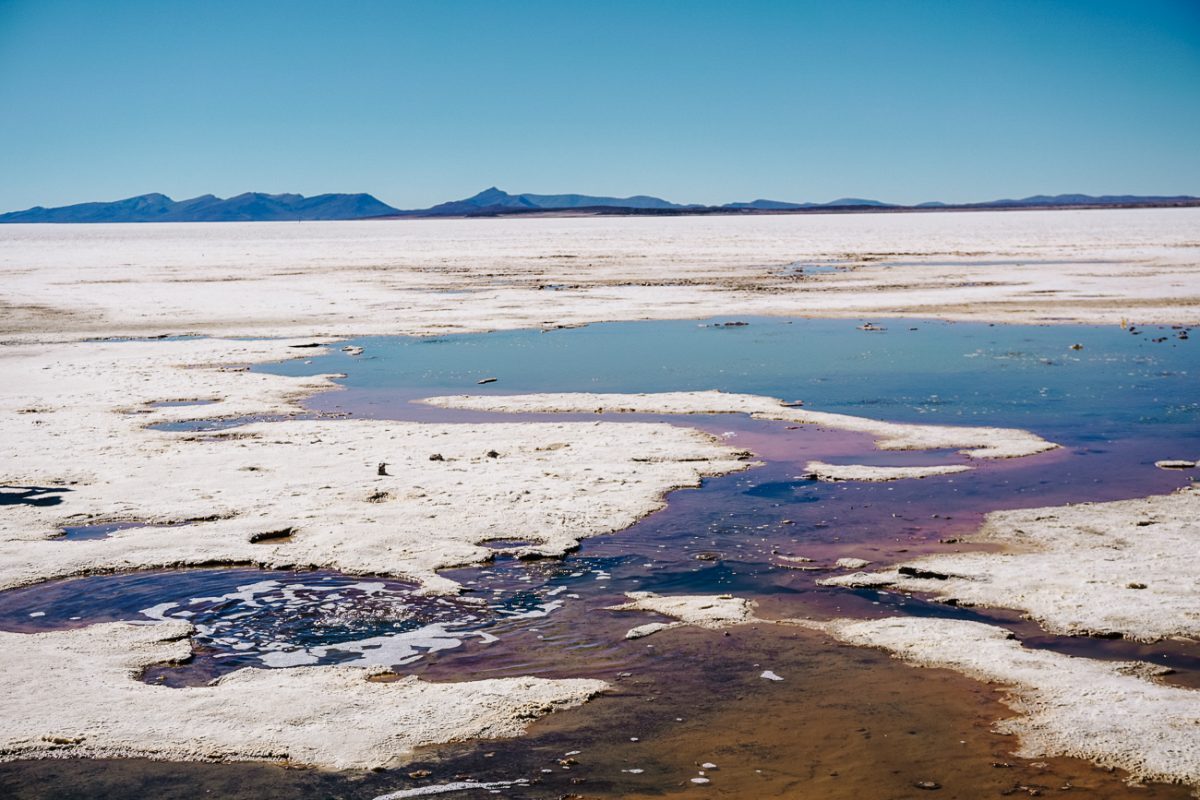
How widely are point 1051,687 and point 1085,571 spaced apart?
189 cm

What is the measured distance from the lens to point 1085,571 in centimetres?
716

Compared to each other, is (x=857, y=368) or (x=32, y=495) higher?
(x=857, y=368)

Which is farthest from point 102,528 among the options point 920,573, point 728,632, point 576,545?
point 920,573

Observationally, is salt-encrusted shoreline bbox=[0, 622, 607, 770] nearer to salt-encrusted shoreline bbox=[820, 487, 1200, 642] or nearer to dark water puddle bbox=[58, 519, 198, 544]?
dark water puddle bbox=[58, 519, 198, 544]

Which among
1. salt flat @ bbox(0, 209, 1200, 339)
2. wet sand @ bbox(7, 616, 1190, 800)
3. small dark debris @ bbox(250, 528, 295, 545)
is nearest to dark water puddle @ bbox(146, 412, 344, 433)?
small dark debris @ bbox(250, 528, 295, 545)

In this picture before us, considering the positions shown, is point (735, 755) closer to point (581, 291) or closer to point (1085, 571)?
point (1085, 571)

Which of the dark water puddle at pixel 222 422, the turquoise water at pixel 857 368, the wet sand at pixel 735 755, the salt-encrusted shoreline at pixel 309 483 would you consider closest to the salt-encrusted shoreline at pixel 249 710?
the wet sand at pixel 735 755

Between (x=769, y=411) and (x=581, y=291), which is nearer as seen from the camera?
(x=769, y=411)

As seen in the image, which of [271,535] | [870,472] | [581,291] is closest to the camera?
[271,535]

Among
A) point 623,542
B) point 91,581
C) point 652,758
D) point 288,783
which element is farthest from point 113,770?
point 623,542

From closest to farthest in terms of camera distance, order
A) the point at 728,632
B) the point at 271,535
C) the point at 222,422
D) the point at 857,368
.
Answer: the point at 728,632
the point at 271,535
the point at 222,422
the point at 857,368

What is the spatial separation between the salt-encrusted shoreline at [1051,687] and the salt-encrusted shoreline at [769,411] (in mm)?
4690

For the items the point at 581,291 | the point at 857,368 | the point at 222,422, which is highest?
the point at 581,291

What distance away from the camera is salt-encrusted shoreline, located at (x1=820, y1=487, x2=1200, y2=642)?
640 cm
